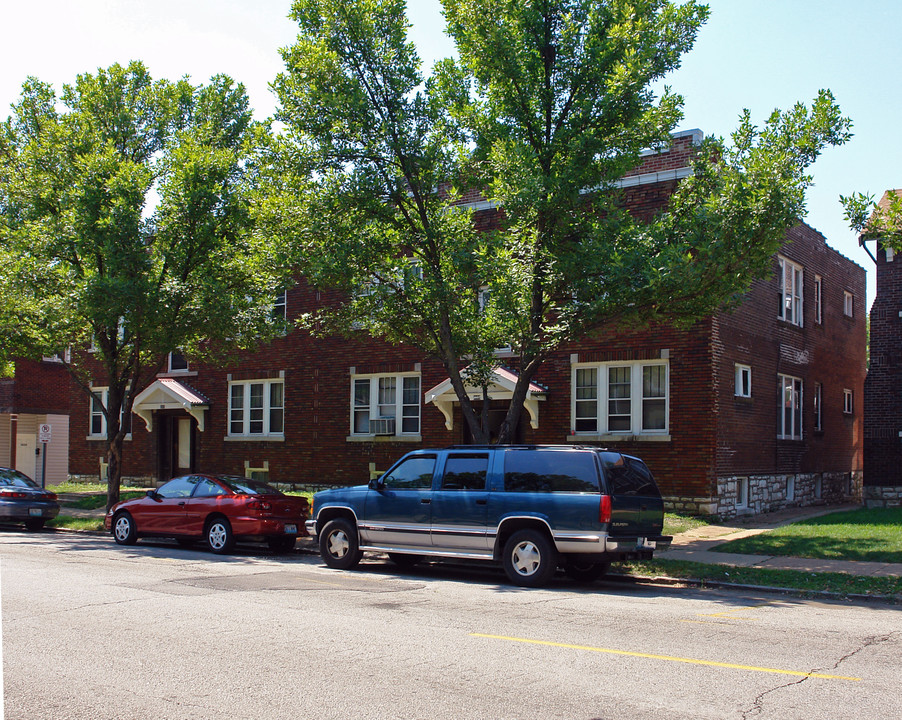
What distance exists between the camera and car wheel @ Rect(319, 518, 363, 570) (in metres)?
13.5

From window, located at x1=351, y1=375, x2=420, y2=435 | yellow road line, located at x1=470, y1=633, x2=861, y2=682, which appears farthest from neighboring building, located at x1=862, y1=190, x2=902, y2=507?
yellow road line, located at x1=470, y1=633, x2=861, y2=682

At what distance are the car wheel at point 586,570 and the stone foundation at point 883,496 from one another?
1309 centimetres

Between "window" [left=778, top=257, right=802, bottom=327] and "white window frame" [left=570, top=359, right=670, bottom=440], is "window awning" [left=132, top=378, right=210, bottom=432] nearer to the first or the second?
"white window frame" [left=570, top=359, right=670, bottom=440]

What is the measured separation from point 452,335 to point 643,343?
5.74m

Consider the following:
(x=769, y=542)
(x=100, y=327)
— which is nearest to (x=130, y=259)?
(x=100, y=327)

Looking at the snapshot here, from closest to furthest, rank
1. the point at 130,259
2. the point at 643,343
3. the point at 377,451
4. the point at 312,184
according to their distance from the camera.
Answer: the point at 312,184
the point at 130,259
the point at 643,343
the point at 377,451

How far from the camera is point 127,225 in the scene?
18.3 metres

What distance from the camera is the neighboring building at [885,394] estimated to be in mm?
22188

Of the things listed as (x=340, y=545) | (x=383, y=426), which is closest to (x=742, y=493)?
(x=383, y=426)

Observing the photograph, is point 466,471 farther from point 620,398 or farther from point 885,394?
point 885,394

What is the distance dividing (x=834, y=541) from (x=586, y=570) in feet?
18.6

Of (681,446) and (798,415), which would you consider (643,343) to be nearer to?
(681,446)

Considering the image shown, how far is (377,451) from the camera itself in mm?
24344

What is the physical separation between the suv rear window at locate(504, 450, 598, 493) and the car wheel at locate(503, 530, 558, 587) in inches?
25.3
